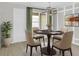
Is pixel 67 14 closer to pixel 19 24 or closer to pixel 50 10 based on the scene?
pixel 50 10

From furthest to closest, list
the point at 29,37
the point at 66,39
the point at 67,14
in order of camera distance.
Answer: the point at 66,39
the point at 29,37
the point at 67,14

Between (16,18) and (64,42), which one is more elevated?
(16,18)

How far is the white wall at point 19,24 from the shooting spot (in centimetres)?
247

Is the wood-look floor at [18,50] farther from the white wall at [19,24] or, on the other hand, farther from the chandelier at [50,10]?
the chandelier at [50,10]

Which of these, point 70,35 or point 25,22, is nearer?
point 25,22

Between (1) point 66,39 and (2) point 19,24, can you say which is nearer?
(2) point 19,24

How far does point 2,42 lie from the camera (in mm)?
2492

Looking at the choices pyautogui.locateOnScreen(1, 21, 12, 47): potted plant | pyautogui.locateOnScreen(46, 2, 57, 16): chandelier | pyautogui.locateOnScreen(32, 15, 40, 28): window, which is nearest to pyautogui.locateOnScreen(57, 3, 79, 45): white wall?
pyautogui.locateOnScreen(46, 2, 57, 16): chandelier

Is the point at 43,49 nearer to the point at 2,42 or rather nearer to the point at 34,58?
the point at 34,58

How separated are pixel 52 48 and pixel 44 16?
0.89 metres

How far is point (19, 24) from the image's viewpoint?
2.50 metres

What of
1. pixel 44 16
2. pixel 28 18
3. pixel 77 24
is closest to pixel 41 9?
pixel 44 16

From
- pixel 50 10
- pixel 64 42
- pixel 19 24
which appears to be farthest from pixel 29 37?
pixel 64 42

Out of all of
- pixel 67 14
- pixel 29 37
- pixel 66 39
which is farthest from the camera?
pixel 66 39
